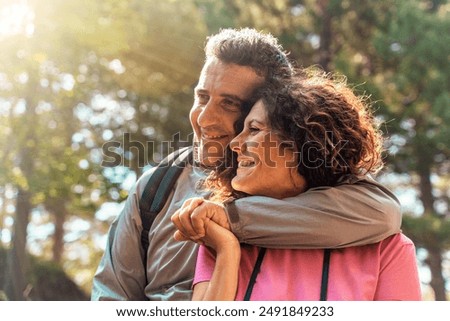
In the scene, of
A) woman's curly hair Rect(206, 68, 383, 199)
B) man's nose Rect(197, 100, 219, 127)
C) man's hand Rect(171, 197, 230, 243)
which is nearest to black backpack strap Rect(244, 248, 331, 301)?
man's hand Rect(171, 197, 230, 243)

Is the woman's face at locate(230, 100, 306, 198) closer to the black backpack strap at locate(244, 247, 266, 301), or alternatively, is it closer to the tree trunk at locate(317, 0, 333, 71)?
the black backpack strap at locate(244, 247, 266, 301)

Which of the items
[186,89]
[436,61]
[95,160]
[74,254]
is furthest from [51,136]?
[74,254]

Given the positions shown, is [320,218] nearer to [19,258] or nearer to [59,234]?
[19,258]

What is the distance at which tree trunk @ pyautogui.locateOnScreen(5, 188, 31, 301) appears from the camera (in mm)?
10914

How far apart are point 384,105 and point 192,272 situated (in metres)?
9.18

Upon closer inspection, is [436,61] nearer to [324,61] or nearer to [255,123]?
[324,61]

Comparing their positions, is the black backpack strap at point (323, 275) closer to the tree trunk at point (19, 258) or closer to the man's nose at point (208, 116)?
the man's nose at point (208, 116)


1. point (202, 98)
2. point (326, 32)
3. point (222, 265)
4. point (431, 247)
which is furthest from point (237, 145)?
point (326, 32)

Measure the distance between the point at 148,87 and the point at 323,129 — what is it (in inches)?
469

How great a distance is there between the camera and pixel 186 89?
1317cm

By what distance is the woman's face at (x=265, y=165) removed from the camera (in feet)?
5.83

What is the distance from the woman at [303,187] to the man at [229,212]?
0.05 m

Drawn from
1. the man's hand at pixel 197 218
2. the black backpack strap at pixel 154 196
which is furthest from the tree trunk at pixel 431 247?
the man's hand at pixel 197 218
